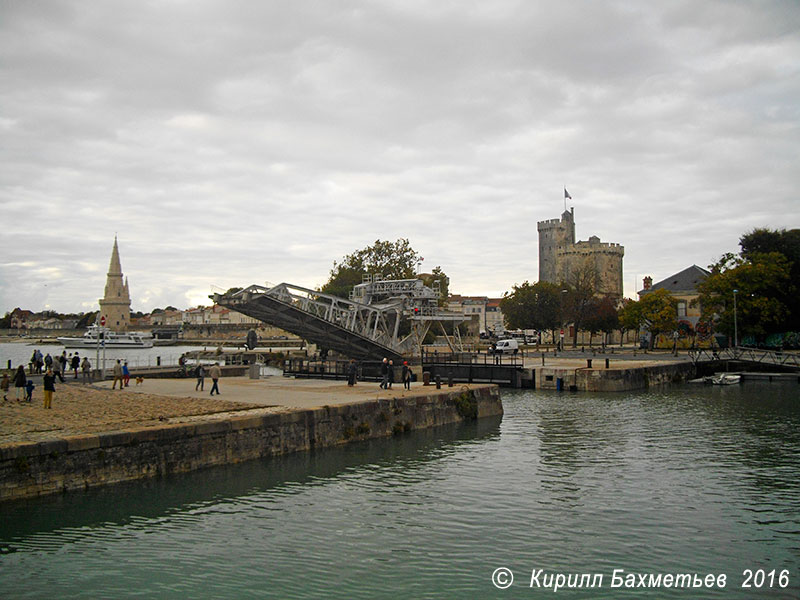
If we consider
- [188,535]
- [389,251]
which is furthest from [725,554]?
[389,251]

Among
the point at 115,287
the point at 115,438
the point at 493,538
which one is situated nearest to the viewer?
the point at 493,538

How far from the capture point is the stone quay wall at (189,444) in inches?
541

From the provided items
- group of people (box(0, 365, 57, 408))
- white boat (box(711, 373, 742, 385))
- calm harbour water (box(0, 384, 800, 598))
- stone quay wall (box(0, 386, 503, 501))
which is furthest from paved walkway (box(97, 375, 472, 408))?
white boat (box(711, 373, 742, 385))

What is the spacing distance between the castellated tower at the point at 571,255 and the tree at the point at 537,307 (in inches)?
887

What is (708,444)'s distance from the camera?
22.0m

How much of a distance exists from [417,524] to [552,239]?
10795 cm

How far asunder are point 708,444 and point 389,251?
59131mm

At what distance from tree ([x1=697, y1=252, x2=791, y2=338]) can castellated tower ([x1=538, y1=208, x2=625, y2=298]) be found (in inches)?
1663

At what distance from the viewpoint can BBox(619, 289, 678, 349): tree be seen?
6322 centimetres

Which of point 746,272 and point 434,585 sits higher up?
point 746,272

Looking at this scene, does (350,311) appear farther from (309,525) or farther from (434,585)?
(434,585)

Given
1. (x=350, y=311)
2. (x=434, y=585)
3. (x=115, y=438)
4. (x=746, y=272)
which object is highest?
(x=746, y=272)

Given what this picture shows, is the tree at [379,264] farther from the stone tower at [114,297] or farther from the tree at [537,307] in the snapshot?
the stone tower at [114,297]

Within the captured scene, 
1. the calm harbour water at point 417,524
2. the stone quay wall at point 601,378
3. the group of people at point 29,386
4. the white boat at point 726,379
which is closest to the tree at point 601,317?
the white boat at point 726,379
